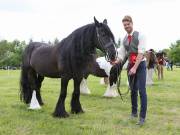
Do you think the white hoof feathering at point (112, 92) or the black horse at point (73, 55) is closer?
the black horse at point (73, 55)

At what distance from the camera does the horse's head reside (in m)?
7.46

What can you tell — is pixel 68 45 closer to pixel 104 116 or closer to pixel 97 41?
pixel 97 41

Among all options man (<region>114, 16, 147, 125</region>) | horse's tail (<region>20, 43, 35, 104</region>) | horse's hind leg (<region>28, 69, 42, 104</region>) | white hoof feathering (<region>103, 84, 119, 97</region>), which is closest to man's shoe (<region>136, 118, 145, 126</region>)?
man (<region>114, 16, 147, 125</region>)

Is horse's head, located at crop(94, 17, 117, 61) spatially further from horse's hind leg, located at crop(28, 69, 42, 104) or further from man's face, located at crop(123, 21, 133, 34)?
horse's hind leg, located at crop(28, 69, 42, 104)

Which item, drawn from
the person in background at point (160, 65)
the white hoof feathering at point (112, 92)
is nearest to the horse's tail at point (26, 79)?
the white hoof feathering at point (112, 92)

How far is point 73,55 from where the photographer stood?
8.13 meters

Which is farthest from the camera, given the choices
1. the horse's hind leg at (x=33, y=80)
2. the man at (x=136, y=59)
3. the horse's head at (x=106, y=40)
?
the horse's hind leg at (x=33, y=80)

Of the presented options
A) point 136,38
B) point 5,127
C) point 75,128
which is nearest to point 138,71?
point 136,38

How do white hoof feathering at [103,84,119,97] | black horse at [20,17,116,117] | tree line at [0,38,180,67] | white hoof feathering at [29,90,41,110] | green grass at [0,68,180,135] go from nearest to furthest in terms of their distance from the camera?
green grass at [0,68,180,135], black horse at [20,17,116,117], white hoof feathering at [29,90,41,110], white hoof feathering at [103,84,119,97], tree line at [0,38,180,67]

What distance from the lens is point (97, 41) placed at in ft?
25.7

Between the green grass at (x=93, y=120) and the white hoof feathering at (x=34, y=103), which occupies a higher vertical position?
the white hoof feathering at (x=34, y=103)

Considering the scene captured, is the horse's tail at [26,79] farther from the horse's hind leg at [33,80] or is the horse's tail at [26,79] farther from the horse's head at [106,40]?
the horse's head at [106,40]

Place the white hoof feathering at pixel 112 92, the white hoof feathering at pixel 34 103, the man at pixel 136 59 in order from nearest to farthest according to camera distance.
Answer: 1. the man at pixel 136 59
2. the white hoof feathering at pixel 34 103
3. the white hoof feathering at pixel 112 92

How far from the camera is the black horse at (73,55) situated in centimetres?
763
